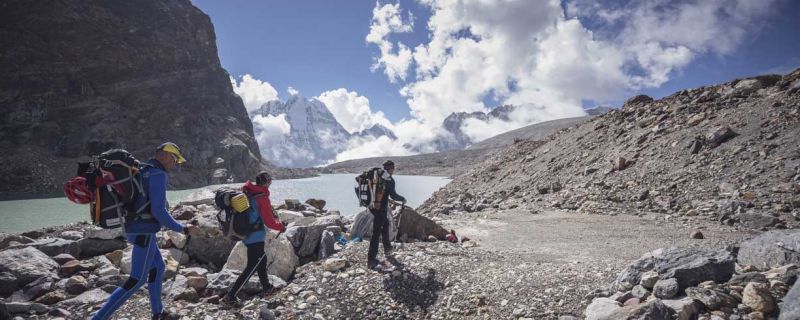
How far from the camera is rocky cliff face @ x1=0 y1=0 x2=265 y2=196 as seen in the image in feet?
221

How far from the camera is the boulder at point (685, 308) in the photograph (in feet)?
12.2

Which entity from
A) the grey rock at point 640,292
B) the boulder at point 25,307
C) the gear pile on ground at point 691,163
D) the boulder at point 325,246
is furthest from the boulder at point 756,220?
the boulder at point 25,307

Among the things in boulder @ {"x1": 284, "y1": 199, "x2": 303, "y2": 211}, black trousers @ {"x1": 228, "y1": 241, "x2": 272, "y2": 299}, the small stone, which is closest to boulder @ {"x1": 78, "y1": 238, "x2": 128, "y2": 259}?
black trousers @ {"x1": 228, "y1": 241, "x2": 272, "y2": 299}

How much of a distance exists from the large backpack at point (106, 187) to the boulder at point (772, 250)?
8332mm

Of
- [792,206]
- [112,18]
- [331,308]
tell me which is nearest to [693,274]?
[331,308]

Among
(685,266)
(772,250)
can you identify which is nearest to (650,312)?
(685,266)

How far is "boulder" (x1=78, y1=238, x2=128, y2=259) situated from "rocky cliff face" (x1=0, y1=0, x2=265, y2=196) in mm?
65473

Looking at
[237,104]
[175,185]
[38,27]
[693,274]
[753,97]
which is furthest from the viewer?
[237,104]

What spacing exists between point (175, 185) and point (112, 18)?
179ft

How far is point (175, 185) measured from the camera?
7194 cm

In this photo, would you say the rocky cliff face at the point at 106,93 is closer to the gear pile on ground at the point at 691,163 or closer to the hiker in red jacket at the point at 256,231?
the hiker in red jacket at the point at 256,231

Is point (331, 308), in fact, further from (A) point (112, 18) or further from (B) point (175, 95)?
(A) point (112, 18)

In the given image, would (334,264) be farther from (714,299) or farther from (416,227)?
(714,299)

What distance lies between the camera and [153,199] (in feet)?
14.8
